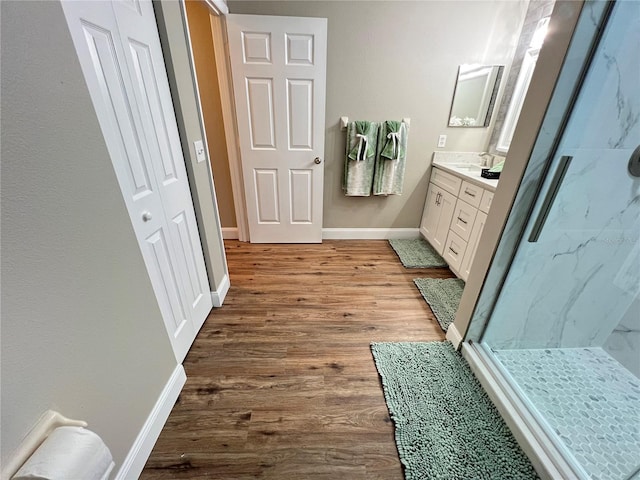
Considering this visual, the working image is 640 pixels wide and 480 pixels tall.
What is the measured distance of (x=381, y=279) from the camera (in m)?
2.35

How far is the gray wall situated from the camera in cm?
62

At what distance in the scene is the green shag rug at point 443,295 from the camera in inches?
75.2

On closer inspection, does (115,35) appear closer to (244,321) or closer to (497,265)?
(244,321)

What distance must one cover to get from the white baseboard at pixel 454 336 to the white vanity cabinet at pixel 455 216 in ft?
1.52

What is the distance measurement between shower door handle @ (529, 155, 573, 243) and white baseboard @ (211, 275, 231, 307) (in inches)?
76.6

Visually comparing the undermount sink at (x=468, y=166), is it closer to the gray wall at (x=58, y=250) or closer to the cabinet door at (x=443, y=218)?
the cabinet door at (x=443, y=218)

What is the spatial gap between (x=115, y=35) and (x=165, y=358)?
1.37 meters

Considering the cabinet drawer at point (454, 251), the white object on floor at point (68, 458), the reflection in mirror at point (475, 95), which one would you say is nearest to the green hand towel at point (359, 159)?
the reflection in mirror at point (475, 95)

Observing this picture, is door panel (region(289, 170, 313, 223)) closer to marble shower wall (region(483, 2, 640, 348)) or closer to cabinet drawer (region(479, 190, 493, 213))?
cabinet drawer (region(479, 190, 493, 213))

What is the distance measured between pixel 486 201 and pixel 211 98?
8.23 feet

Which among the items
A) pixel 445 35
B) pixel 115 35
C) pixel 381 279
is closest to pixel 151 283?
pixel 115 35

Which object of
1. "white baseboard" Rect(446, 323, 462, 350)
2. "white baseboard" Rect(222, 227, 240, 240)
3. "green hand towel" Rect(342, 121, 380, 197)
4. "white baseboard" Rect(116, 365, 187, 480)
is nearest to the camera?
"white baseboard" Rect(116, 365, 187, 480)

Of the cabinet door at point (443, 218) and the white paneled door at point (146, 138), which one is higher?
the white paneled door at point (146, 138)

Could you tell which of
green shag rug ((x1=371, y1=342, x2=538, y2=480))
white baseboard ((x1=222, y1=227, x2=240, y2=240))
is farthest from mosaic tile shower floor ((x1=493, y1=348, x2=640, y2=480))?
white baseboard ((x1=222, y1=227, x2=240, y2=240))
